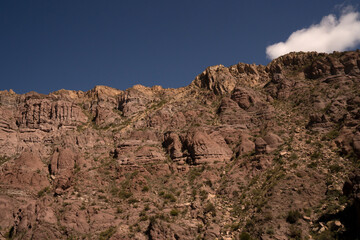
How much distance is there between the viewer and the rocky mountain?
37.2 m

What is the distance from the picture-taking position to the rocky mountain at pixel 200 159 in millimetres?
37250

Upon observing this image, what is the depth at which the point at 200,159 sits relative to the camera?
50750 mm

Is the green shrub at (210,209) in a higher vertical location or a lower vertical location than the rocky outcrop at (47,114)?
lower

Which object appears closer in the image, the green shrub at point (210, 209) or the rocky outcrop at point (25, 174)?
the green shrub at point (210, 209)

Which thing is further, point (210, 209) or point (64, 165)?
point (64, 165)

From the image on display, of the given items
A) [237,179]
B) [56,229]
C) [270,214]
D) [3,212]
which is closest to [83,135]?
Result: [3,212]

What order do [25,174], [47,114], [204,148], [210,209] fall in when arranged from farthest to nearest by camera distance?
[47,114]
[204,148]
[25,174]
[210,209]

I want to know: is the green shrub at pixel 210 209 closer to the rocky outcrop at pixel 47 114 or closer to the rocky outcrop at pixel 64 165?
the rocky outcrop at pixel 64 165

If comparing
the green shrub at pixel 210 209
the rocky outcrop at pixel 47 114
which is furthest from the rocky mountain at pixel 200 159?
the rocky outcrop at pixel 47 114

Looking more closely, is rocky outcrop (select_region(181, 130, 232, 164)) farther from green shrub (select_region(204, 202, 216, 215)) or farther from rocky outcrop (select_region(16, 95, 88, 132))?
rocky outcrop (select_region(16, 95, 88, 132))

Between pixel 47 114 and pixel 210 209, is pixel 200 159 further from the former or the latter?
pixel 47 114

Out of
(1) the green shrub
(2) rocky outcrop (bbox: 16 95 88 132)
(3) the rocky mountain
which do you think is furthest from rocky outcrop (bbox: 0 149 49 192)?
(1) the green shrub

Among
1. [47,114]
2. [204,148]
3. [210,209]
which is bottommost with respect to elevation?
[210,209]

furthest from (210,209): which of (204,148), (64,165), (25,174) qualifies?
(25,174)
